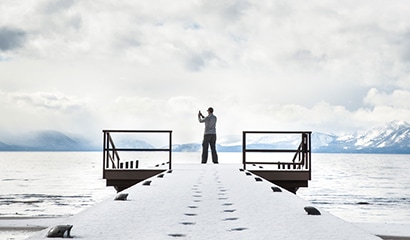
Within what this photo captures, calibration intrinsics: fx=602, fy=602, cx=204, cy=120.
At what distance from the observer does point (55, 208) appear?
27156 millimetres

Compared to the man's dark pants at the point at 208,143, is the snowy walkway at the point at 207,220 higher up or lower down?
lower down

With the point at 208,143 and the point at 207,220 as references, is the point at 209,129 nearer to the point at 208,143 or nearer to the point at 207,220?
the point at 208,143

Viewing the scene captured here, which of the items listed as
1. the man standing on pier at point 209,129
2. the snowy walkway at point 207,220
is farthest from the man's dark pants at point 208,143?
the snowy walkway at point 207,220

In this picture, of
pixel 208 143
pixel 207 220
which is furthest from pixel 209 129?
pixel 207 220

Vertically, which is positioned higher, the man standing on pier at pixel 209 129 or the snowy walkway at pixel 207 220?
the man standing on pier at pixel 209 129

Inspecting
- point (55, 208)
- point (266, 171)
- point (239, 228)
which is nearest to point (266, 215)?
point (239, 228)

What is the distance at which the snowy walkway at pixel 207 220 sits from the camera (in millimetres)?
3943

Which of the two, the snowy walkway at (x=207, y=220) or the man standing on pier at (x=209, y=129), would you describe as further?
the man standing on pier at (x=209, y=129)

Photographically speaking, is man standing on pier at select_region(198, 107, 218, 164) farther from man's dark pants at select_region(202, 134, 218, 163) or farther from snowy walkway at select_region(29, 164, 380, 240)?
snowy walkway at select_region(29, 164, 380, 240)

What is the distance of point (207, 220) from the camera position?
15.1 ft

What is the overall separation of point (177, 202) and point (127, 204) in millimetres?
535

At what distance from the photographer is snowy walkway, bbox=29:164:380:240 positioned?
394 centimetres

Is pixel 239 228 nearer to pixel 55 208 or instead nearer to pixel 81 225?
pixel 81 225

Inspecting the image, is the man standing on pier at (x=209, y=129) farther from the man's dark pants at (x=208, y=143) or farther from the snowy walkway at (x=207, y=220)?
the snowy walkway at (x=207, y=220)
